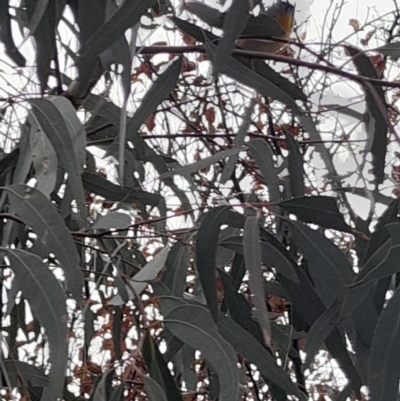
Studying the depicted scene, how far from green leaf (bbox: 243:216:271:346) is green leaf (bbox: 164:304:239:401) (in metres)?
0.04

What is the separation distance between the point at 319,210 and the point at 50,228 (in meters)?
0.26

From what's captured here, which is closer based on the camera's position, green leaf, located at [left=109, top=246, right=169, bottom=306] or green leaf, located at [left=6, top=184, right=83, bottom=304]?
green leaf, located at [left=6, top=184, right=83, bottom=304]

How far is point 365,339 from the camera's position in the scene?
2.14 feet

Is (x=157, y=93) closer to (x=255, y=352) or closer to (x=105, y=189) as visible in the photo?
(x=105, y=189)

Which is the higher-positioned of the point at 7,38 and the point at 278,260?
the point at 7,38

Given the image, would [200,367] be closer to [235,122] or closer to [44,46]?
[235,122]

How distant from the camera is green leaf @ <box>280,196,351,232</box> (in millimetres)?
672

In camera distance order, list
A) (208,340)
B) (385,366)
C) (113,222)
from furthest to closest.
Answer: (113,222) → (208,340) → (385,366)

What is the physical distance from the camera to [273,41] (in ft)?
2.51

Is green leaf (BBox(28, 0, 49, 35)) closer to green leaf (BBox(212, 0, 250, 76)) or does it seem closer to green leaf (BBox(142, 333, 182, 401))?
green leaf (BBox(212, 0, 250, 76))

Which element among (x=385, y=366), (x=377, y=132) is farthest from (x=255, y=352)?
(x=377, y=132)

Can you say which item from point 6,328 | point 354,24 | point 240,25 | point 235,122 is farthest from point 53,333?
point 354,24

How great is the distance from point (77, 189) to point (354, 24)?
1166mm

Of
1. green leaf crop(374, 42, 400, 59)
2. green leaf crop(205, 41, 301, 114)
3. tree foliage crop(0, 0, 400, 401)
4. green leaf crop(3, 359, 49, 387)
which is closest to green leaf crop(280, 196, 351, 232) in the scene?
tree foliage crop(0, 0, 400, 401)
